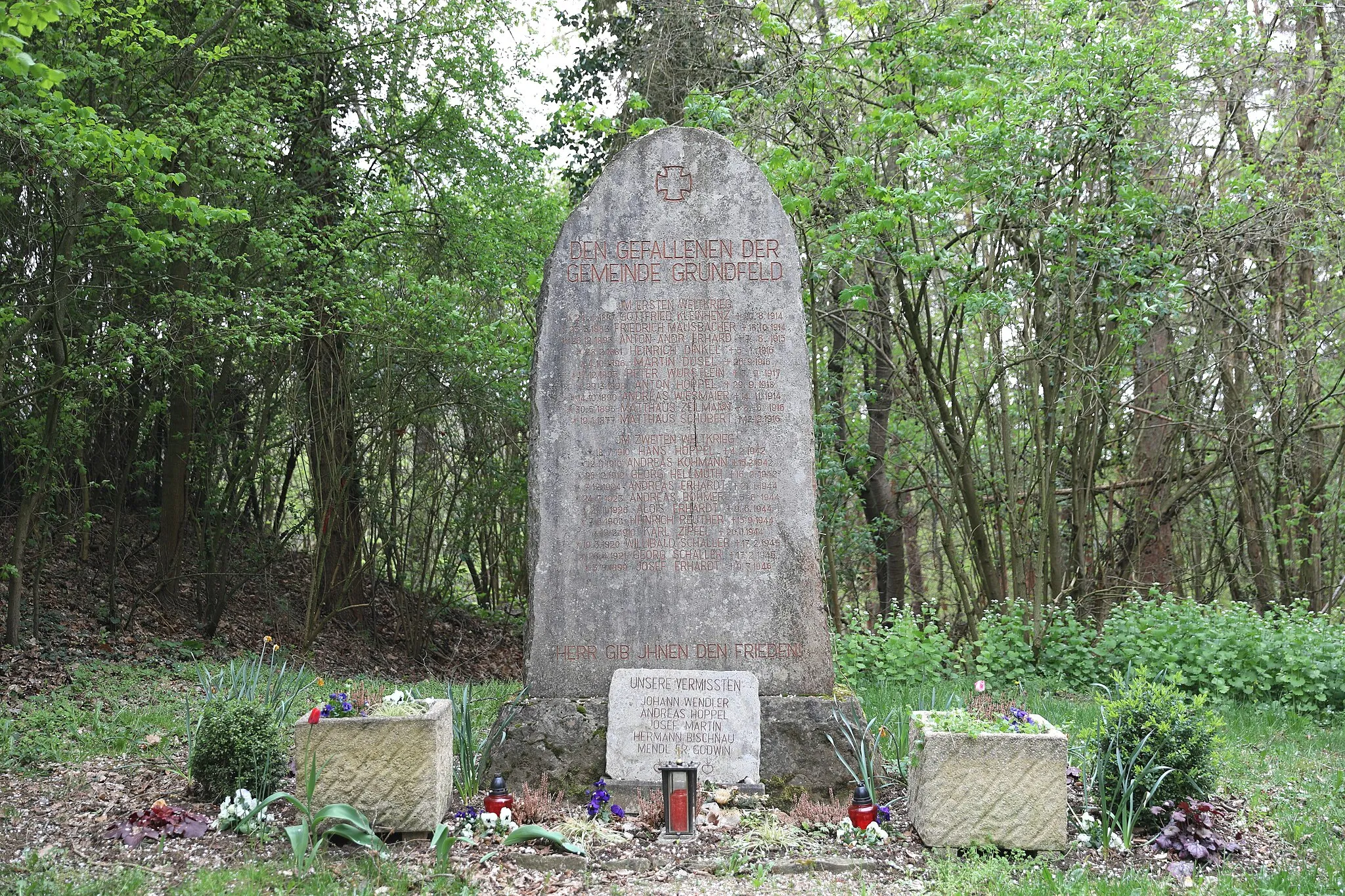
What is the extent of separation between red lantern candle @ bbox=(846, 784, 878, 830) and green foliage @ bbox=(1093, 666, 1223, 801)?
1095 mm

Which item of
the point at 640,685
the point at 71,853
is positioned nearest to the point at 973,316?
the point at 640,685

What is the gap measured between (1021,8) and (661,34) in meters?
3.84

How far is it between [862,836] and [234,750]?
296 centimetres

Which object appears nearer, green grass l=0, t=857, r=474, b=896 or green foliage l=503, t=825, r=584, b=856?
green grass l=0, t=857, r=474, b=896

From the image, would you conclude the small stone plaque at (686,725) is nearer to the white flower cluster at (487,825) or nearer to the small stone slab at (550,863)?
the white flower cluster at (487,825)

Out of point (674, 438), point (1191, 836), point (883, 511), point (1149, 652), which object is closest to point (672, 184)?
point (674, 438)

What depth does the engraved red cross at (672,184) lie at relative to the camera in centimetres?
568

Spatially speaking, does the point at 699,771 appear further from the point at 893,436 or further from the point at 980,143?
the point at 893,436

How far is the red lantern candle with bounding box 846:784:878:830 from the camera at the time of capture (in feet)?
15.4

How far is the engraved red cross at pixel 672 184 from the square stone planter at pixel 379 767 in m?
3.03

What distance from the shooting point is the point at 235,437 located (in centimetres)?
1191

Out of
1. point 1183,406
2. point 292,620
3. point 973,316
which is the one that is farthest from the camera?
point 292,620

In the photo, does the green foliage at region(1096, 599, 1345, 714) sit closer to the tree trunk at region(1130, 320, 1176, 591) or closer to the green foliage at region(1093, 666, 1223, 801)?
the tree trunk at region(1130, 320, 1176, 591)

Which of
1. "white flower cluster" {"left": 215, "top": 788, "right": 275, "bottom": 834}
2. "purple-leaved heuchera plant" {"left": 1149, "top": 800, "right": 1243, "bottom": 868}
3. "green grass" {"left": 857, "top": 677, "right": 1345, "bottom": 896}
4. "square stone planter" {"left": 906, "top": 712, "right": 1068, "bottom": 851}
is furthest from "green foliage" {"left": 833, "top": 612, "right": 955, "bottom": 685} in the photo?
"white flower cluster" {"left": 215, "top": 788, "right": 275, "bottom": 834}
